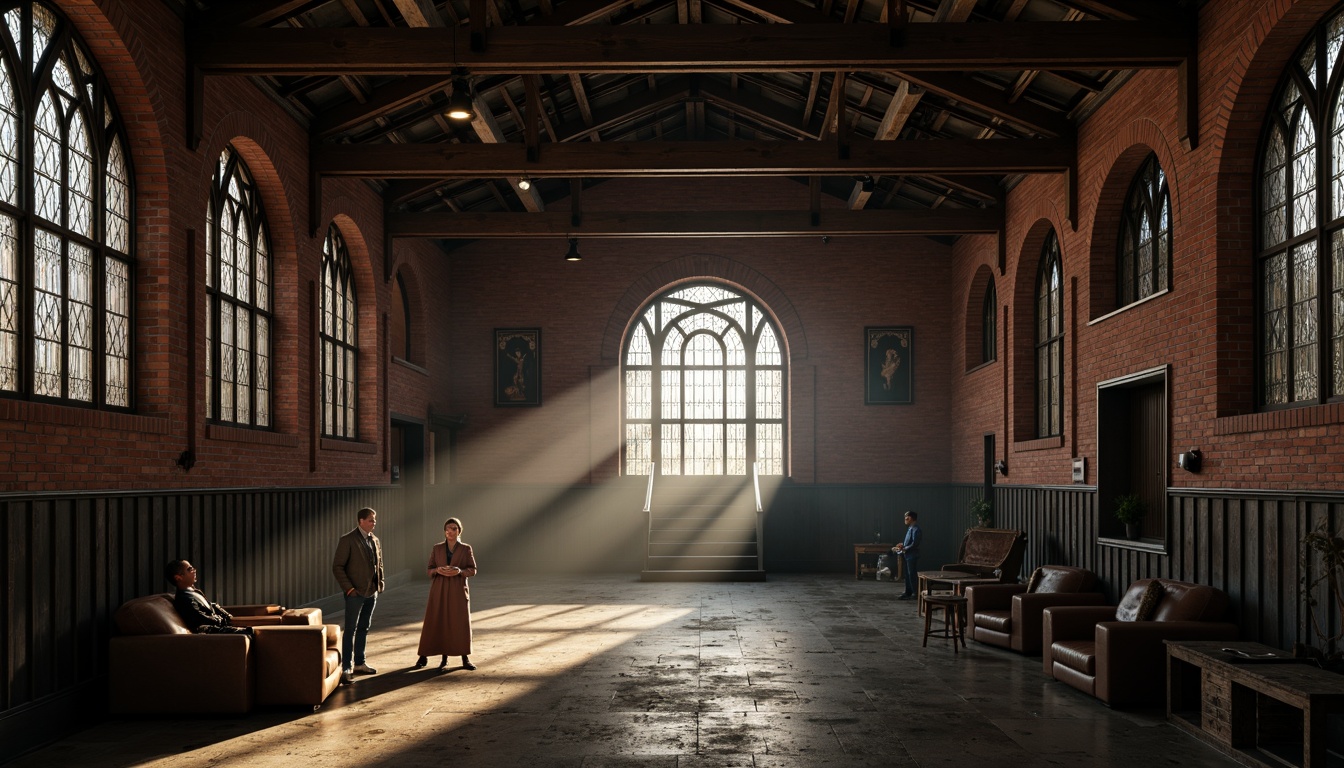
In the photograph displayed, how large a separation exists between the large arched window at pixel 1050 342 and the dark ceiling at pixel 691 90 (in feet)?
4.23

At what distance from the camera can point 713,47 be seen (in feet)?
28.4

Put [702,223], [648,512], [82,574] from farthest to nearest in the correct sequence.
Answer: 1. [648,512]
2. [702,223]
3. [82,574]

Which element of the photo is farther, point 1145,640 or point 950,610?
point 950,610

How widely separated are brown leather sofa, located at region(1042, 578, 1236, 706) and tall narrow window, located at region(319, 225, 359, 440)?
8.71 metres

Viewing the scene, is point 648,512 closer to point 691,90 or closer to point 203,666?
point 691,90

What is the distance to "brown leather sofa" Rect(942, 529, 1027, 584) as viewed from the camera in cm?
1240

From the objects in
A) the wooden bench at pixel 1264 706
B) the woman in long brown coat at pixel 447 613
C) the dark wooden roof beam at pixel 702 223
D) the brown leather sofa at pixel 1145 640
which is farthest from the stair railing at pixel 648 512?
the wooden bench at pixel 1264 706

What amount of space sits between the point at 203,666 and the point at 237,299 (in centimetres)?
434

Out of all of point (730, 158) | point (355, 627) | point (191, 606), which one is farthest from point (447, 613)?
point (730, 158)

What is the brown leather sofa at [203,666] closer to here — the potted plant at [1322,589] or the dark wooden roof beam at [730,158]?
the dark wooden roof beam at [730,158]

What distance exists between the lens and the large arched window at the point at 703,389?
18.5 metres

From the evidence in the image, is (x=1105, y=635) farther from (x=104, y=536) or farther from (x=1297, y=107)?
(x=104, y=536)

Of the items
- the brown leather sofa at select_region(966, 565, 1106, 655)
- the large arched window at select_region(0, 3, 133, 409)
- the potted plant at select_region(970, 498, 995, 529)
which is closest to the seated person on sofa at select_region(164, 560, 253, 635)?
the large arched window at select_region(0, 3, 133, 409)

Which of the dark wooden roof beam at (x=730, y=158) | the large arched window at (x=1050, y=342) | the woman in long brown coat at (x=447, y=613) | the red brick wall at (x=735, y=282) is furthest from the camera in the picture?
the large arched window at (x=1050, y=342)
